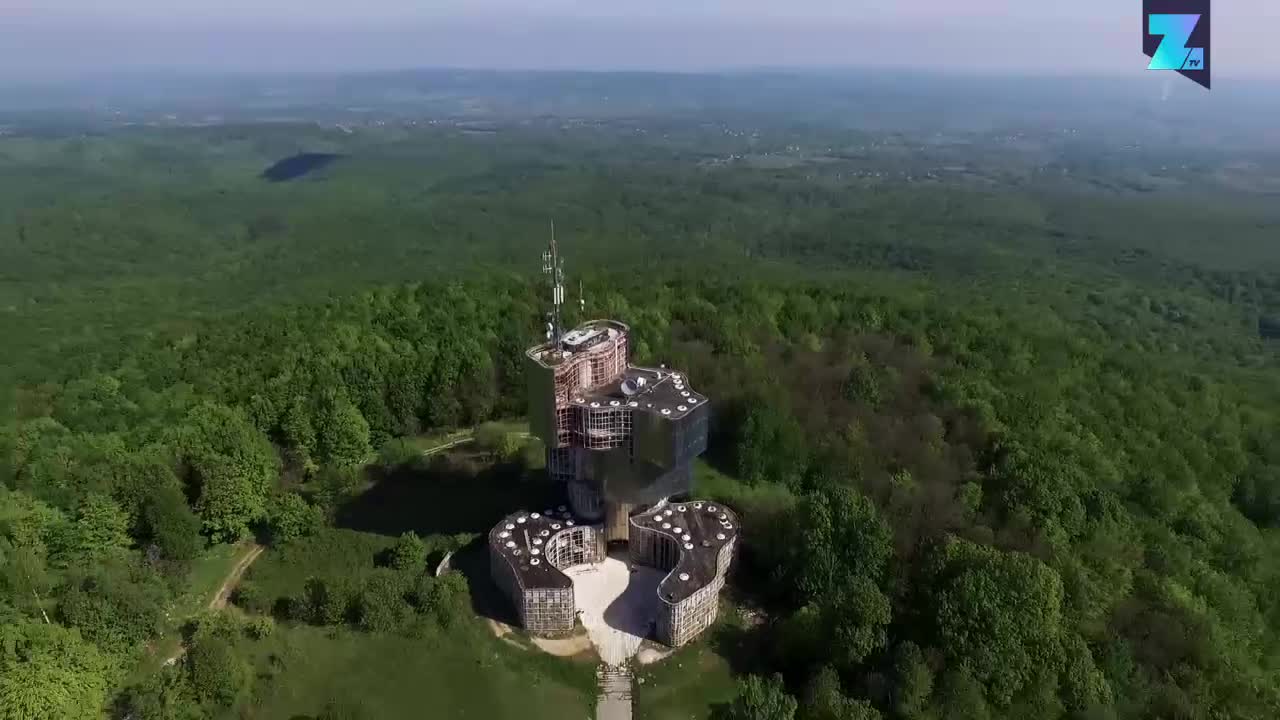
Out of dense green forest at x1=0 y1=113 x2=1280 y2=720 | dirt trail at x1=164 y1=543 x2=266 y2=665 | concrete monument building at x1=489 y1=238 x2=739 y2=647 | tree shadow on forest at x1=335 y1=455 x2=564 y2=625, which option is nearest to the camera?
dense green forest at x1=0 y1=113 x2=1280 y2=720

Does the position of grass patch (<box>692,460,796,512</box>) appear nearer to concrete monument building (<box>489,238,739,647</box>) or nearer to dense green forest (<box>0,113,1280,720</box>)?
dense green forest (<box>0,113,1280,720</box>)

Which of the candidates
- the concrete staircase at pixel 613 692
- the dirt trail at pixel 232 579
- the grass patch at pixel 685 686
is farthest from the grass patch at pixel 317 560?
the grass patch at pixel 685 686

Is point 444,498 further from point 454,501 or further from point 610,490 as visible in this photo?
point 610,490

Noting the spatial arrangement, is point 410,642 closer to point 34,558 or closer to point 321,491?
point 321,491

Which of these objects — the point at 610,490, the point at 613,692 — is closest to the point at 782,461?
the point at 610,490

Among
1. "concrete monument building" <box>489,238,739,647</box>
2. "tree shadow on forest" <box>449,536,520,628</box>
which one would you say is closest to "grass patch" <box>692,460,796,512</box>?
"concrete monument building" <box>489,238,739,647</box>

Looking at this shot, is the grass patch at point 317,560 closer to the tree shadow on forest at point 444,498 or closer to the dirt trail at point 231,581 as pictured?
the dirt trail at point 231,581

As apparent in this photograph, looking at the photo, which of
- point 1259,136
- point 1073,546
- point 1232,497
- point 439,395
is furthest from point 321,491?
point 1259,136
